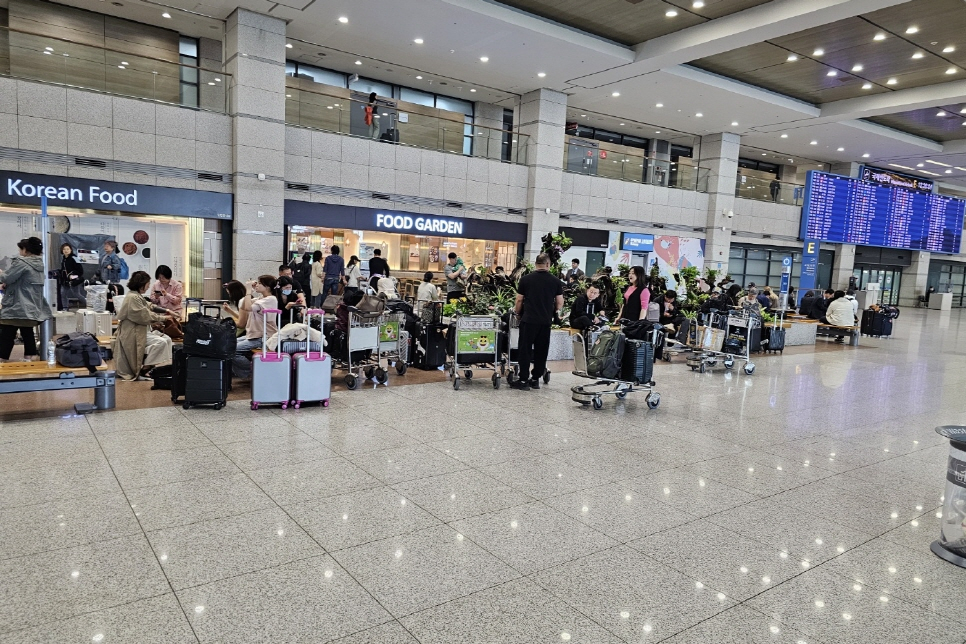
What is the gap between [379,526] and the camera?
12.8ft

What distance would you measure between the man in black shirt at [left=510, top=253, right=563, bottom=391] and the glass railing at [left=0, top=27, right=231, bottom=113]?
9.53 meters

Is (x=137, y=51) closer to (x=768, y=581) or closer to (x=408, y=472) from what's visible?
(x=408, y=472)

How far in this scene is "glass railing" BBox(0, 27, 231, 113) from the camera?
38.8 ft

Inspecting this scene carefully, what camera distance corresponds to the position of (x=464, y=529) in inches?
153

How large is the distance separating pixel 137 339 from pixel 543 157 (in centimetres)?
1409

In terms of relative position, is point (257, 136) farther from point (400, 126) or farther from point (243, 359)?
point (243, 359)

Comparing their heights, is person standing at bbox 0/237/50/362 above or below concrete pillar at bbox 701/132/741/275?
below

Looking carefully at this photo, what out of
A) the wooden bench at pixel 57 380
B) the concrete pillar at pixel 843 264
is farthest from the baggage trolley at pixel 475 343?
the concrete pillar at pixel 843 264

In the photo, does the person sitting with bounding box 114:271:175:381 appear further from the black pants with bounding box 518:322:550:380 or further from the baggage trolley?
the black pants with bounding box 518:322:550:380

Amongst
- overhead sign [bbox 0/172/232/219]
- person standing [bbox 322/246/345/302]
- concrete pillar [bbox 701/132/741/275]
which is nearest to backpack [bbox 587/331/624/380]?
person standing [bbox 322/246/345/302]

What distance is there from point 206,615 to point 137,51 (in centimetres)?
1596

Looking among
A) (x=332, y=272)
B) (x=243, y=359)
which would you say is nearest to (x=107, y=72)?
(x=332, y=272)

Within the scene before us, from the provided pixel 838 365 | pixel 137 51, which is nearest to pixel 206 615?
pixel 838 365

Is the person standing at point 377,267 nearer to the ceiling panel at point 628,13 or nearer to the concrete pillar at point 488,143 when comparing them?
the concrete pillar at point 488,143
